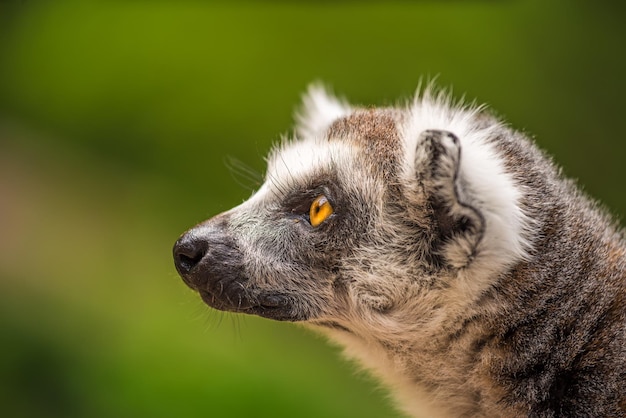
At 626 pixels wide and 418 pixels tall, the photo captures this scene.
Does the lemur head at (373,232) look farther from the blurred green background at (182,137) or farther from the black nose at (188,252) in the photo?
the blurred green background at (182,137)

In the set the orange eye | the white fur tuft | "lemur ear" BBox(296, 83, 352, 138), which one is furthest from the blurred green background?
the white fur tuft

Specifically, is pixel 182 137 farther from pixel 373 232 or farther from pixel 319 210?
pixel 373 232

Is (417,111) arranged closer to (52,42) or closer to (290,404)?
(290,404)

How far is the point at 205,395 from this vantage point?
4.77 meters

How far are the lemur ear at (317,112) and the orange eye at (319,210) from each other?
626 mm

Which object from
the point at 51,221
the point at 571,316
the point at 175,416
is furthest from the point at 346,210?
the point at 51,221

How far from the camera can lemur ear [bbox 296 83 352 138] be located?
3.09 metres

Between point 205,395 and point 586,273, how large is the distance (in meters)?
3.08

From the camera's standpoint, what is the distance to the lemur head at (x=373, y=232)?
6.98 ft

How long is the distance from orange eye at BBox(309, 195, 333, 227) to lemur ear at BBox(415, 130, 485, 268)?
36cm

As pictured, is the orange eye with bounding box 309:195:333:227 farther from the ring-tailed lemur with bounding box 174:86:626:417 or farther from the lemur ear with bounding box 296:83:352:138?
the lemur ear with bounding box 296:83:352:138

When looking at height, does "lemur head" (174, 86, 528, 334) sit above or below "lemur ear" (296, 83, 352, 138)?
below

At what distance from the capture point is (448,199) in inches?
83.7

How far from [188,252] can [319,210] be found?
0.44m
